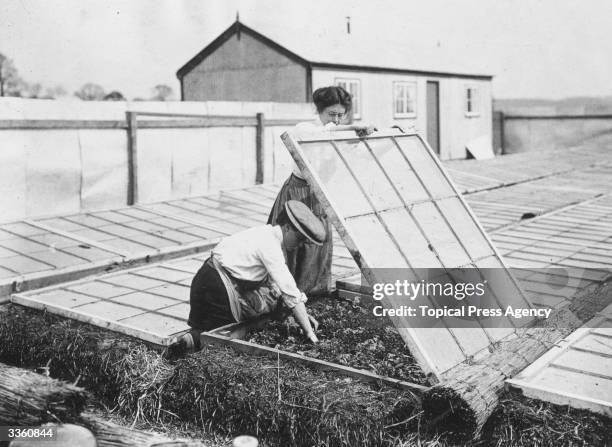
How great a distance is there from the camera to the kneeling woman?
4.38 metres

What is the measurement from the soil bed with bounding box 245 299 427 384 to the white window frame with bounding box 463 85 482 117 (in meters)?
20.0

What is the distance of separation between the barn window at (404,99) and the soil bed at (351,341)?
53.5 feet

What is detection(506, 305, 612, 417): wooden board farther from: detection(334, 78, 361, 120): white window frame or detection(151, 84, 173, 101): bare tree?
detection(151, 84, 173, 101): bare tree

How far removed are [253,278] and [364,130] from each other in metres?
1.30

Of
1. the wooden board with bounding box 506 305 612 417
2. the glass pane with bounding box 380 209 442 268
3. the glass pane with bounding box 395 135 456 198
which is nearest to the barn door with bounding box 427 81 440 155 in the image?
the glass pane with bounding box 395 135 456 198

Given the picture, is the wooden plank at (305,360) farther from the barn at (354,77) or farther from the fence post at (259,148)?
the barn at (354,77)

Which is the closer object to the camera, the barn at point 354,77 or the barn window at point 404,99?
the barn at point 354,77

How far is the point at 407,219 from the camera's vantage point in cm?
464

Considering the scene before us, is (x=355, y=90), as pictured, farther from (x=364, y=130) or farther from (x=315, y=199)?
(x=364, y=130)

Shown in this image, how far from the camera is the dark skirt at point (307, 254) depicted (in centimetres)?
523

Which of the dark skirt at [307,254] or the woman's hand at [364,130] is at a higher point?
the woman's hand at [364,130]

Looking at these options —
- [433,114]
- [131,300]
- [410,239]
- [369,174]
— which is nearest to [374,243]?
[410,239]

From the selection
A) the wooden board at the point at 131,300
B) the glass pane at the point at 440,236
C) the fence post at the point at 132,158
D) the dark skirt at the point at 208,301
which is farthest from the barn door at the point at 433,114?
the dark skirt at the point at 208,301

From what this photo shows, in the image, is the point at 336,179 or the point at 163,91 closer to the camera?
the point at 336,179
